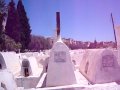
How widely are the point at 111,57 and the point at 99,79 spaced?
1.35m

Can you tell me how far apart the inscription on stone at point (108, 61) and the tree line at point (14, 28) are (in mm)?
13652

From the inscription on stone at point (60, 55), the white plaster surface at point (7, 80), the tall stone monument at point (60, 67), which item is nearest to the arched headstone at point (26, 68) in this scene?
the tall stone monument at point (60, 67)

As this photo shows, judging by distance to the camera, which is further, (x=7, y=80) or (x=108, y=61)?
(x=108, y=61)

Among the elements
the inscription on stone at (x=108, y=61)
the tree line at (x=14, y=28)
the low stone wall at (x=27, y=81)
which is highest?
the tree line at (x=14, y=28)

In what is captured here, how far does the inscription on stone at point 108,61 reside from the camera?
12539 millimetres

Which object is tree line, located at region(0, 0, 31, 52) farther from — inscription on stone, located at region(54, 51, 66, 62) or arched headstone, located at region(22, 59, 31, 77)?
inscription on stone, located at region(54, 51, 66, 62)

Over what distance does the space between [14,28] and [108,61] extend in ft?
56.4

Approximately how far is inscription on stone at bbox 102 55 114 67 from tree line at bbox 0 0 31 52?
13.7 metres

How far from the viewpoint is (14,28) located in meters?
27.6

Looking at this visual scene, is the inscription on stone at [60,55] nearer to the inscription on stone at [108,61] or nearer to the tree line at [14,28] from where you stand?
the inscription on stone at [108,61]

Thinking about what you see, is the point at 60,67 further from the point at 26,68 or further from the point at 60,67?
the point at 26,68

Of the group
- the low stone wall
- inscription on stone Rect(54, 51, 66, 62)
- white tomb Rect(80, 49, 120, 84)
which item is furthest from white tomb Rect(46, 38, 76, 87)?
the low stone wall

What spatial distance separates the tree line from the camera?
2475cm

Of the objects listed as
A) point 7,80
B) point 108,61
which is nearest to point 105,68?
point 108,61
